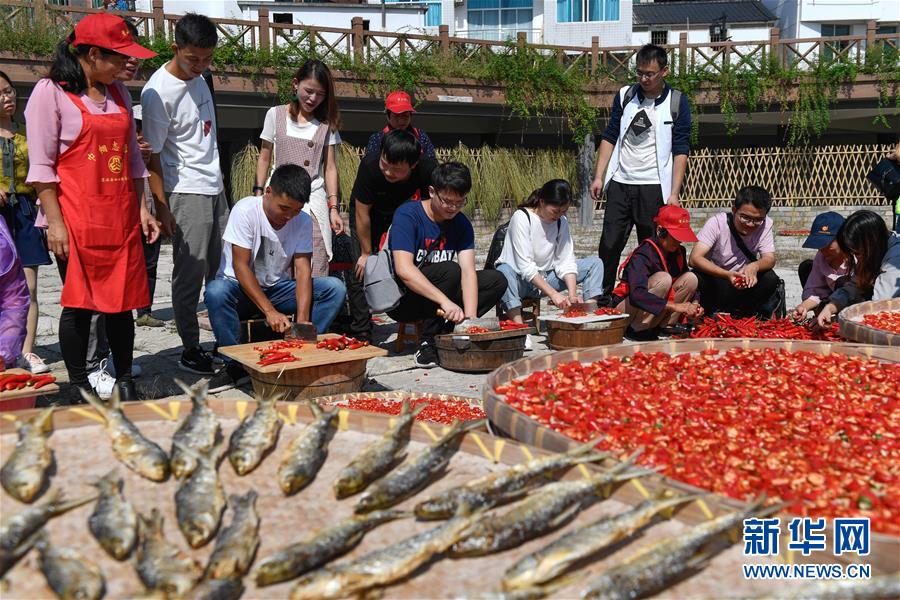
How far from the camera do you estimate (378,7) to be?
3397 cm

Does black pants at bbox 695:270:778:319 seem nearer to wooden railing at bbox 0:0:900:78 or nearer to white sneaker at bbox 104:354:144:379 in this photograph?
white sneaker at bbox 104:354:144:379

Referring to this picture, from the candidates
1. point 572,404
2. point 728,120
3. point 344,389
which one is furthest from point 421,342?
point 728,120

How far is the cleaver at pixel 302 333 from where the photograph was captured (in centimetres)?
502

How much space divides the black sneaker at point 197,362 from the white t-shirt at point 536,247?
2.42 m

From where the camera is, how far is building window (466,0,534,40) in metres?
38.6

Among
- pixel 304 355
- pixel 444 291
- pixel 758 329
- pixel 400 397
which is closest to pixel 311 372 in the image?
pixel 304 355

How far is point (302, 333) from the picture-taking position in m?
5.03

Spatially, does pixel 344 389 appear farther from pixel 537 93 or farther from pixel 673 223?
pixel 537 93

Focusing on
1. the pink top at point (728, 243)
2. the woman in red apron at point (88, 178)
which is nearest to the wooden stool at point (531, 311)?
the pink top at point (728, 243)

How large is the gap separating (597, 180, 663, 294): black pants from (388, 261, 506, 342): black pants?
155cm

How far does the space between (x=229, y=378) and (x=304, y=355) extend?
3.77 feet

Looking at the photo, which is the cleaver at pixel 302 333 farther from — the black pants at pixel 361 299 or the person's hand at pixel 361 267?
the black pants at pixel 361 299

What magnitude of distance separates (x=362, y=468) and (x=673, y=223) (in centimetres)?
456

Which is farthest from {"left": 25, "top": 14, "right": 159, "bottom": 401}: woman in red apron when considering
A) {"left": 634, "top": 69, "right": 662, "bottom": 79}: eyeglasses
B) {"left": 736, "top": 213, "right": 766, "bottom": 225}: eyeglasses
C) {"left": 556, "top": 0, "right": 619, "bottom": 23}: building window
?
{"left": 556, "top": 0, "right": 619, "bottom": 23}: building window
